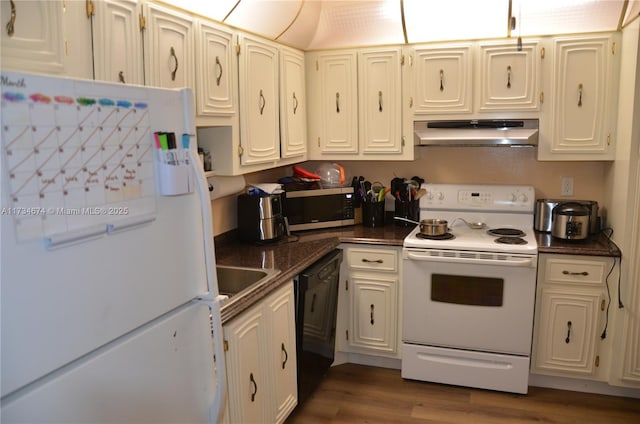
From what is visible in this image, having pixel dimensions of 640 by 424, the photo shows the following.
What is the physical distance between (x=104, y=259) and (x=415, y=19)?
256 cm

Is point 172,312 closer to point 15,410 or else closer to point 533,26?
point 15,410

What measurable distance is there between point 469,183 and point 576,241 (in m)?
0.83

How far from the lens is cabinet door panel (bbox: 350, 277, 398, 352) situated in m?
3.34

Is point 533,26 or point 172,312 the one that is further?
point 533,26

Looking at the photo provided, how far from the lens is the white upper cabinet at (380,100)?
3.40 meters

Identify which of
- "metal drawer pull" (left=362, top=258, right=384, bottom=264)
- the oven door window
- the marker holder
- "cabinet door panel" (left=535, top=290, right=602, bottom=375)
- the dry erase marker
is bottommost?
"cabinet door panel" (left=535, top=290, right=602, bottom=375)

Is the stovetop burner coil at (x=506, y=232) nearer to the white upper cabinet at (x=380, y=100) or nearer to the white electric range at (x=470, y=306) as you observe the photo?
the white electric range at (x=470, y=306)

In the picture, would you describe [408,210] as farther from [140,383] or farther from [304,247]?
[140,383]

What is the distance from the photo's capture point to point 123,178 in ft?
4.13

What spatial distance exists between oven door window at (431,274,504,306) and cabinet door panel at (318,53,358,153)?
3.43 ft

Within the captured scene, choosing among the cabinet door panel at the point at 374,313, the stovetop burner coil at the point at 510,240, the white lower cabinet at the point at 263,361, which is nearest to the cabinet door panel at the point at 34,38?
the white lower cabinet at the point at 263,361

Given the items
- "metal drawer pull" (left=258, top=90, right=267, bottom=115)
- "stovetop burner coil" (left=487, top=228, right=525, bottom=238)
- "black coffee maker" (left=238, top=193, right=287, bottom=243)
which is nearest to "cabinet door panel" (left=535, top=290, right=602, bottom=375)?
"stovetop burner coil" (left=487, top=228, right=525, bottom=238)

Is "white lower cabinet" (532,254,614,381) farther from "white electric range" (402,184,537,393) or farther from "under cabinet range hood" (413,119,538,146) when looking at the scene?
"under cabinet range hood" (413,119,538,146)

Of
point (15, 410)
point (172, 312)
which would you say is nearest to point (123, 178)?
point (172, 312)
